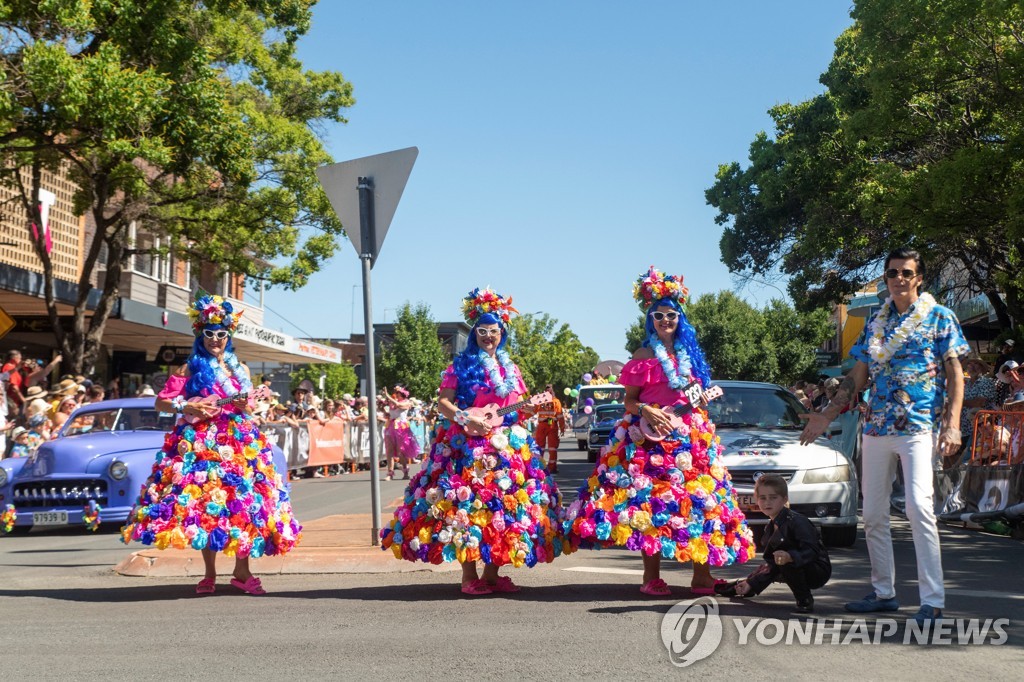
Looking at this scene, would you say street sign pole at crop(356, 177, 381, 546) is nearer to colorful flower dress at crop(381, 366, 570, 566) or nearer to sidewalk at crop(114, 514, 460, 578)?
sidewalk at crop(114, 514, 460, 578)

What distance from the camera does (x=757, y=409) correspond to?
10.9 meters

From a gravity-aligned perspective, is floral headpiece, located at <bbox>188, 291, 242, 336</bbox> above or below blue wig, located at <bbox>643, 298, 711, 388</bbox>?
above

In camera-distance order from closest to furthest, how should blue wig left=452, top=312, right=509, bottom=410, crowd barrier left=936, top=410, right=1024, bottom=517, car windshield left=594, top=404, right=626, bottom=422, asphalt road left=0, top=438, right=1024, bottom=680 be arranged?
asphalt road left=0, top=438, right=1024, bottom=680 < blue wig left=452, top=312, right=509, bottom=410 < crowd barrier left=936, top=410, right=1024, bottom=517 < car windshield left=594, top=404, right=626, bottom=422

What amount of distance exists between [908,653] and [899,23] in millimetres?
14065

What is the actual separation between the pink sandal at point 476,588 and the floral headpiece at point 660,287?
2.04 m

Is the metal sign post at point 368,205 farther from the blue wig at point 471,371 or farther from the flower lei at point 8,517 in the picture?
the flower lei at point 8,517

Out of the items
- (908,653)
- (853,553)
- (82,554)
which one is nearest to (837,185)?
(853,553)

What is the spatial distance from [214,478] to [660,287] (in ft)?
10.0

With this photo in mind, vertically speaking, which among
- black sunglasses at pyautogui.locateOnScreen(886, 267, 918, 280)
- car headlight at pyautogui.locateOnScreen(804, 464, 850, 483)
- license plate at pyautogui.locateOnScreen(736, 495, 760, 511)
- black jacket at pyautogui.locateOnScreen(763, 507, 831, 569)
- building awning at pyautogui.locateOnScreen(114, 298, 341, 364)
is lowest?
black jacket at pyautogui.locateOnScreen(763, 507, 831, 569)

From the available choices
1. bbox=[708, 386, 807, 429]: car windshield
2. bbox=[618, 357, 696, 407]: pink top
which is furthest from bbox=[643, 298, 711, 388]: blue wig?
bbox=[708, 386, 807, 429]: car windshield

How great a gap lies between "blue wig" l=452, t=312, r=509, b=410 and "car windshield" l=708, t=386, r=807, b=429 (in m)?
4.21

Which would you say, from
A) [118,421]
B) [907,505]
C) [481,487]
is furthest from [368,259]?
[118,421]

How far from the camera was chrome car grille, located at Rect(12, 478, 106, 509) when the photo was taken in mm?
11891

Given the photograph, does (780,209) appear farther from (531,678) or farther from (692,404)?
(531,678)
